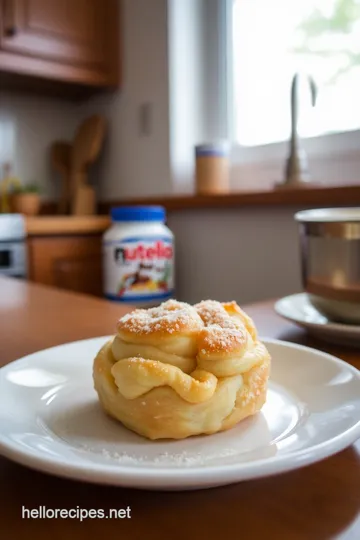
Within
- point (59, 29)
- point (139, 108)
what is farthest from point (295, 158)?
point (59, 29)

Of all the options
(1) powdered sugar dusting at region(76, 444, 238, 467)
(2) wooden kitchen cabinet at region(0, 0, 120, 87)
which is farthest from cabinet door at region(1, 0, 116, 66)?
(1) powdered sugar dusting at region(76, 444, 238, 467)

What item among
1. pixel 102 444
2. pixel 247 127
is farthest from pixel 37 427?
pixel 247 127

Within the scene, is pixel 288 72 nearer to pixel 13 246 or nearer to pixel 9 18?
pixel 9 18

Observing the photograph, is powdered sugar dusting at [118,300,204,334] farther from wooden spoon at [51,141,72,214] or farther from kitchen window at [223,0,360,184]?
wooden spoon at [51,141,72,214]

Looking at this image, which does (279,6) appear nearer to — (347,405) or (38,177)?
(38,177)

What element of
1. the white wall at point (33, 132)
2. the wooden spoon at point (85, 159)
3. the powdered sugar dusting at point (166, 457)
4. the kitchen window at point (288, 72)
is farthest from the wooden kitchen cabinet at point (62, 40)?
the powdered sugar dusting at point (166, 457)

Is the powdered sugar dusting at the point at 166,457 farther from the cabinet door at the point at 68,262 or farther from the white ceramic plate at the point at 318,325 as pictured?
the cabinet door at the point at 68,262

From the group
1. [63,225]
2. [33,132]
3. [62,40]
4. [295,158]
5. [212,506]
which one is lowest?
[212,506]
